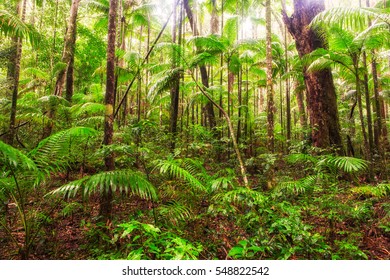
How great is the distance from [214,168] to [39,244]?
5.19 meters

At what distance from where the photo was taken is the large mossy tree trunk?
258 inches

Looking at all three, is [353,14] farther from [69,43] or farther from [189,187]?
[69,43]

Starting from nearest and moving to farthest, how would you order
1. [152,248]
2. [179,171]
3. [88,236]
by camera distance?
1. [152,248]
2. [179,171]
3. [88,236]

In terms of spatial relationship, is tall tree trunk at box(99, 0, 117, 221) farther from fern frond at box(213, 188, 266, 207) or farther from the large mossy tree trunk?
the large mossy tree trunk

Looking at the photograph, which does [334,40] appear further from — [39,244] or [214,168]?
[39,244]

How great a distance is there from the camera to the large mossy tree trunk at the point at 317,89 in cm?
656

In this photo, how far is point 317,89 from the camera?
675 cm

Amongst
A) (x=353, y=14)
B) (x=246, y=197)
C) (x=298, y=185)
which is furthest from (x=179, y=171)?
(x=353, y=14)

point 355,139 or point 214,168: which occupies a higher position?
point 355,139

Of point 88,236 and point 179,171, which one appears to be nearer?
point 179,171

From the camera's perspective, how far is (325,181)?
438cm

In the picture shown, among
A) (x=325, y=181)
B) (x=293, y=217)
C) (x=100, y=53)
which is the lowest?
(x=293, y=217)
